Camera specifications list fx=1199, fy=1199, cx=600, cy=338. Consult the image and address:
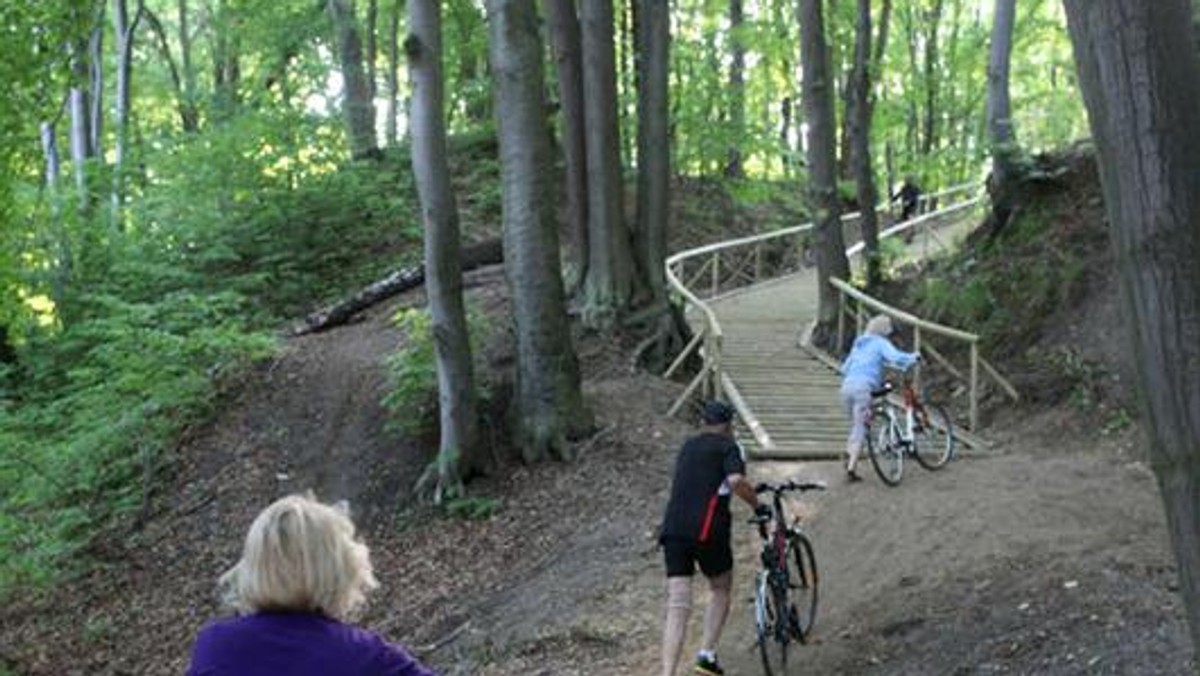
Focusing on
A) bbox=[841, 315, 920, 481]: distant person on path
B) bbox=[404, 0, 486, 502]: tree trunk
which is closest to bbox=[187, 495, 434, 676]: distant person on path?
bbox=[841, 315, 920, 481]: distant person on path

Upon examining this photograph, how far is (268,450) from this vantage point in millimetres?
15023

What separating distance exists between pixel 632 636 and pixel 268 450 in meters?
7.36

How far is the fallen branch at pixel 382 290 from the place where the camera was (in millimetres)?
18891

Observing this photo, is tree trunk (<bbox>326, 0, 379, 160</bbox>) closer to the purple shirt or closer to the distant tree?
the distant tree

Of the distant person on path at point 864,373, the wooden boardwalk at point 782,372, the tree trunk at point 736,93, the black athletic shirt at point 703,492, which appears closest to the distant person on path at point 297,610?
the black athletic shirt at point 703,492

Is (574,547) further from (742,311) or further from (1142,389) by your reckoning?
(742,311)

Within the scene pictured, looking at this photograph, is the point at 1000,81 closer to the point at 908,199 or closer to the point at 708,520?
the point at 908,199

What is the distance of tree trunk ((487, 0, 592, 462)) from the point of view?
13.5m

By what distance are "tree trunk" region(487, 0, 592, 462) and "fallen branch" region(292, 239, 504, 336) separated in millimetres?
4216

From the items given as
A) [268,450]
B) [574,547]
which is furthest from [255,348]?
[574,547]

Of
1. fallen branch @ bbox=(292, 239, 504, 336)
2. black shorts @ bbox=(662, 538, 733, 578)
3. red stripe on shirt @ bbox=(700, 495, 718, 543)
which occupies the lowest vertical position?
black shorts @ bbox=(662, 538, 733, 578)

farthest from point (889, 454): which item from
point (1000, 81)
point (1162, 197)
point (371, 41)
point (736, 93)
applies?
point (371, 41)

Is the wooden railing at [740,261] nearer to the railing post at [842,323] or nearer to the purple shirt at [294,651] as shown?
the railing post at [842,323]

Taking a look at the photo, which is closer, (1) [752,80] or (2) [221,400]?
(2) [221,400]
